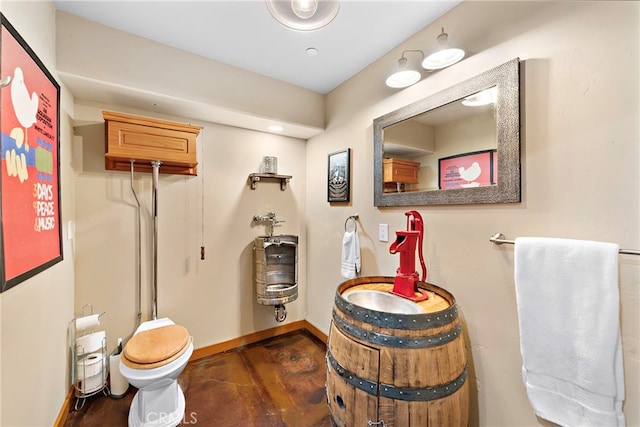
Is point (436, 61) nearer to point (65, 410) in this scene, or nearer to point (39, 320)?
point (39, 320)

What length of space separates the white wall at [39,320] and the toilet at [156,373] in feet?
1.13

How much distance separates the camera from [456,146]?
4.75ft

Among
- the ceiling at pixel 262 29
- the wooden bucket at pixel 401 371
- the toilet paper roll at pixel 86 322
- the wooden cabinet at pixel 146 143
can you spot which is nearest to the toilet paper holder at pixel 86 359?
the toilet paper roll at pixel 86 322

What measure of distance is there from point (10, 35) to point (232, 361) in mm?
2389

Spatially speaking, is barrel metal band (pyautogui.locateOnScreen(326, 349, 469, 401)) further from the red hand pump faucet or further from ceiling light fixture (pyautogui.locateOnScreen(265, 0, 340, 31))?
ceiling light fixture (pyautogui.locateOnScreen(265, 0, 340, 31))

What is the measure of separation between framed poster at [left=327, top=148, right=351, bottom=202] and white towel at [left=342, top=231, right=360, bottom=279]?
35 cm

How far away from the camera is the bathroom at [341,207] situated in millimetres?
974

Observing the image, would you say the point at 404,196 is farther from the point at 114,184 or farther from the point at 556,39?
the point at 114,184

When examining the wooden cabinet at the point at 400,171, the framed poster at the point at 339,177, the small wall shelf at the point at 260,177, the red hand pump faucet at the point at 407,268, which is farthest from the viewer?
the small wall shelf at the point at 260,177

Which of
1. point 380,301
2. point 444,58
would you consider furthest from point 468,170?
point 380,301

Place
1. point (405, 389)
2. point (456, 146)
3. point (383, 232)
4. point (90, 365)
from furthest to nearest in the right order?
point (383, 232)
point (90, 365)
point (456, 146)
point (405, 389)

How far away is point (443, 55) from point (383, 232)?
1.16 m

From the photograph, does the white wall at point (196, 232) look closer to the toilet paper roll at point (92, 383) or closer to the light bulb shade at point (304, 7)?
the toilet paper roll at point (92, 383)

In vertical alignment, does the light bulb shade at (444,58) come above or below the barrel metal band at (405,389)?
above
